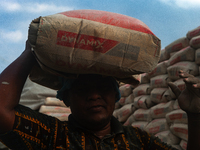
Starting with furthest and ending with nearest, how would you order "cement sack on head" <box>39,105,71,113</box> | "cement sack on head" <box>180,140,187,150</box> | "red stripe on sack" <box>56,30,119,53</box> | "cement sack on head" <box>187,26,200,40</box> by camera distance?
"cement sack on head" <box>39,105,71,113</box> → "cement sack on head" <box>187,26,200,40</box> → "cement sack on head" <box>180,140,187,150</box> → "red stripe on sack" <box>56,30,119,53</box>

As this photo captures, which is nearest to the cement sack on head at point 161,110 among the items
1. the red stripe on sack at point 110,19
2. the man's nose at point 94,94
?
the man's nose at point 94,94

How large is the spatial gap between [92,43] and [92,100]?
298 mm

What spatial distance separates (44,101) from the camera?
266cm

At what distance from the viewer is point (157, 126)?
2484mm

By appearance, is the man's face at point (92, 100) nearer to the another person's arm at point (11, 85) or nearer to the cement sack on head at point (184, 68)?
the another person's arm at point (11, 85)

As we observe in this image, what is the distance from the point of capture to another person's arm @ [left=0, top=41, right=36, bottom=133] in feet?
2.87

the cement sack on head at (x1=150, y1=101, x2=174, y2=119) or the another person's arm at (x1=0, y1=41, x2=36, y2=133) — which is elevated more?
the another person's arm at (x1=0, y1=41, x2=36, y2=133)

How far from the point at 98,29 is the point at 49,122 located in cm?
49

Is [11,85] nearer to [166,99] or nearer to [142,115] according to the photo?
[166,99]

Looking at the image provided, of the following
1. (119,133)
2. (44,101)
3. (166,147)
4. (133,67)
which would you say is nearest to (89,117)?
(119,133)

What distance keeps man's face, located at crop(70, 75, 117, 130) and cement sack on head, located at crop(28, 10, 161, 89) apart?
0.17 meters

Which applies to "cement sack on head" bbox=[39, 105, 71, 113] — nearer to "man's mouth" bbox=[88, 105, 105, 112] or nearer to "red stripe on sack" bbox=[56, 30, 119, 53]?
"man's mouth" bbox=[88, 105, 105, 112]

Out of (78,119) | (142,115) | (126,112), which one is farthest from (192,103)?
(126,112)

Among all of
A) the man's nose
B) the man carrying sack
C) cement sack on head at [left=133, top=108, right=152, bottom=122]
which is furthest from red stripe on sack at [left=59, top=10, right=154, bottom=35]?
cement sack on head at [left=133, top=108, right=152, bottom=122]
